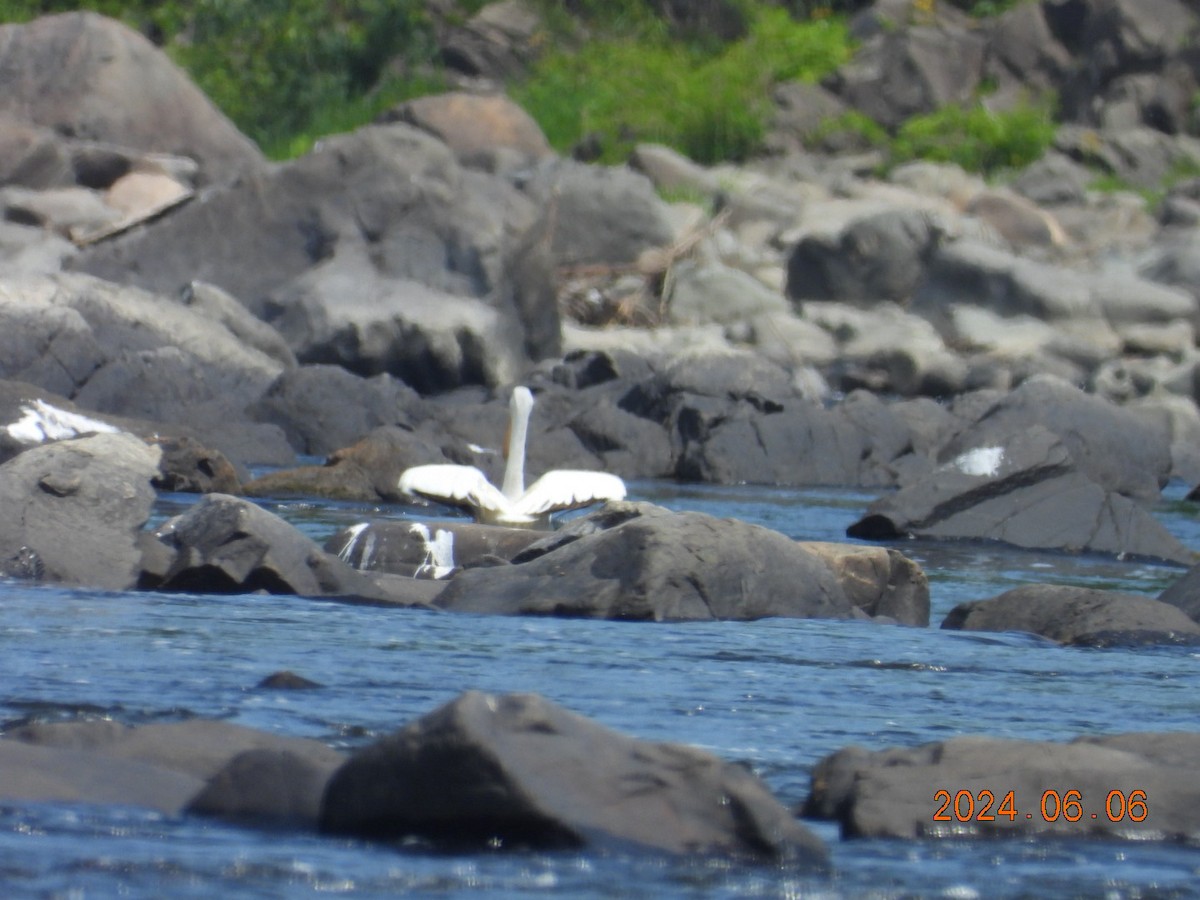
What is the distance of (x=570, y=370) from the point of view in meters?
20.0

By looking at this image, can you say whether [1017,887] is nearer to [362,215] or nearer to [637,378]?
[637,378]

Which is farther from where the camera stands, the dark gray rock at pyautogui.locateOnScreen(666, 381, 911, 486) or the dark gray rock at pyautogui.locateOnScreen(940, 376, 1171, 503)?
the dark gray rock at pyautogui.locateOnScreen(666, 381, 911, 486)

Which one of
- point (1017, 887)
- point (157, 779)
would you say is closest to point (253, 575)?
point (157, 779)

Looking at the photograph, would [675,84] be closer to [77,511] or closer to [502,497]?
[502,497]

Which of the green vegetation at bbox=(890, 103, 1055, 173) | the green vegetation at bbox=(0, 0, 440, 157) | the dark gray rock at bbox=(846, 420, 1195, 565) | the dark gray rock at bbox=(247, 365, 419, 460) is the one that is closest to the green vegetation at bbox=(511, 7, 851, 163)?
the green vegetation at bbox=(0, 0, 440, 157)

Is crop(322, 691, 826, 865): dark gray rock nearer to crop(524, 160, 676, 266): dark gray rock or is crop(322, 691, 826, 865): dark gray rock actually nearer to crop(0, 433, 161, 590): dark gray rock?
crop(0, 433, 161, 590): dark gray rock

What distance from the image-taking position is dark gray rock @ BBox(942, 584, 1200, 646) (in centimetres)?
807

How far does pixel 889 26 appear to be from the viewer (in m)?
43.2

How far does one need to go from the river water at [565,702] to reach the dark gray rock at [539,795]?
2.5 inches

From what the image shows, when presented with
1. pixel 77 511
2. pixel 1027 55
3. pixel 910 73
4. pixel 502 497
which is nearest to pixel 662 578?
pixel 77 511

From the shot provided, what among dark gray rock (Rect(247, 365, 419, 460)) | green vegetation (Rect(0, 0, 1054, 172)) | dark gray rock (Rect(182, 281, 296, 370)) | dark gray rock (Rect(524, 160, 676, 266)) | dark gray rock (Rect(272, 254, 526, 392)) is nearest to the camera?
dark gray rock (Rect(247, 365, 419, 460))

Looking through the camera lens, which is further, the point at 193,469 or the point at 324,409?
the point at 324,409

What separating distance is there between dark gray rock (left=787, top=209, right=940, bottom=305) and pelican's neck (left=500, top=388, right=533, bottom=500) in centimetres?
1577

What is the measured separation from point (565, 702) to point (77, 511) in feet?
10.7
